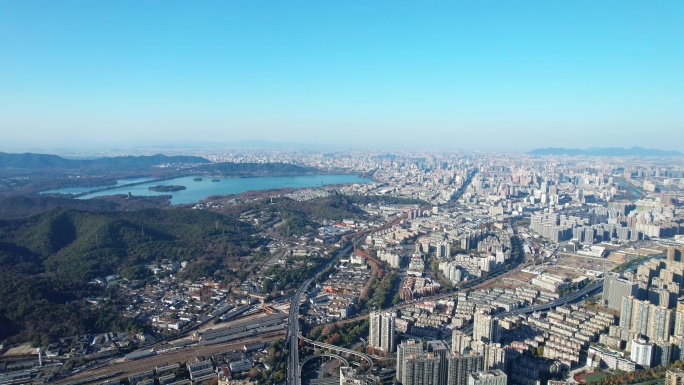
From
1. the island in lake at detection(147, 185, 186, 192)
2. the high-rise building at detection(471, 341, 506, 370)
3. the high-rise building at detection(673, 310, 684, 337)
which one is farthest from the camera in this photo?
the island in lake at detection(147, 185, 186, 192)

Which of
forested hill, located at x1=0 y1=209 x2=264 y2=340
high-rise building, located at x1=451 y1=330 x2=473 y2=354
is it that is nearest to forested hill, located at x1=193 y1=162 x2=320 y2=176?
forested hill, located at x1=0 y1=209 x2=264 y2=340

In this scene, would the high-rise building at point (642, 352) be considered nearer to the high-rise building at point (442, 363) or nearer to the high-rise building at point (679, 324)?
the high-rise building at point (679, 324)

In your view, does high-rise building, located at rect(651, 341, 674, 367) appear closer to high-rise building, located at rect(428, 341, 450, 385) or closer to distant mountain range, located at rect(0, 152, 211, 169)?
high-rise building, located at rect(428, 341, 450, 385)

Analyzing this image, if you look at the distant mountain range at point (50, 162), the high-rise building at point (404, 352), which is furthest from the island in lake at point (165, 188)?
the high-rise building at point (404, 352)

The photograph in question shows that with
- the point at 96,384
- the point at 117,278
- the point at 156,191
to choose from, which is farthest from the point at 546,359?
the point at 156,191

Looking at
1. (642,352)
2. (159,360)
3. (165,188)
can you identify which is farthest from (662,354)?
(165,188)

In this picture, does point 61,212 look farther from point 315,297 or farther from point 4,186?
point 4,186
